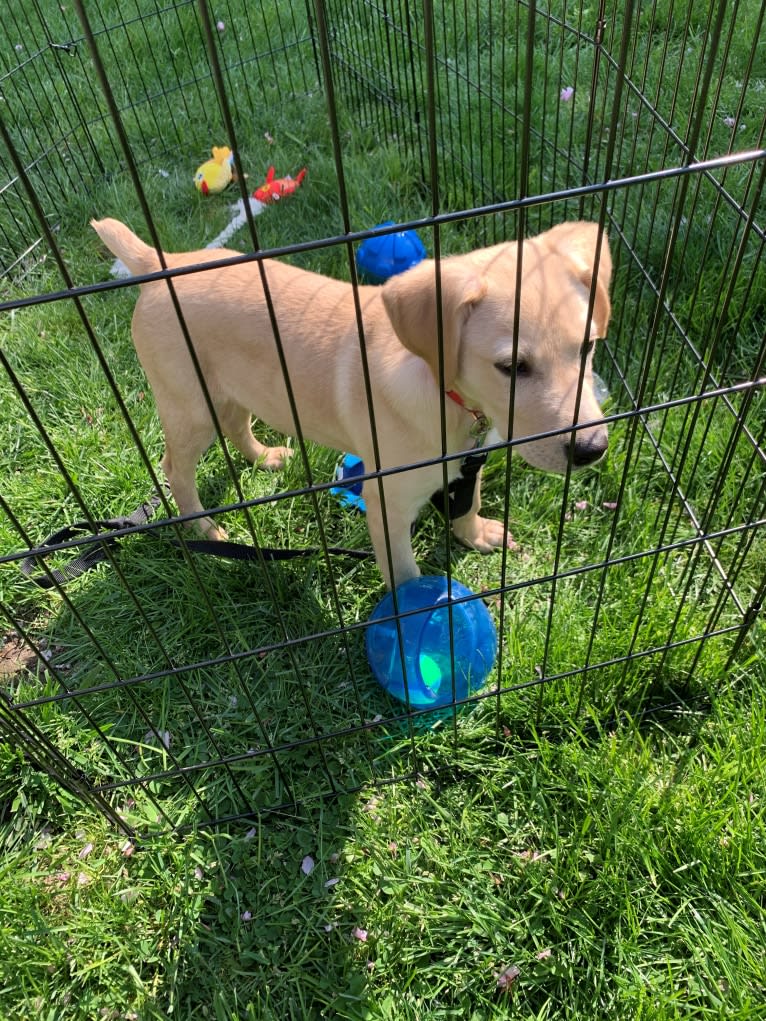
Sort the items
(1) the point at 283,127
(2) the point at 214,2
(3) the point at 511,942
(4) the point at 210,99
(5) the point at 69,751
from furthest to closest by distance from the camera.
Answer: (2) the point at 214,2, (4) the point at 210,99, (1) the point at 283,127, (5) the point at 69,751, (3) the point at 511,942

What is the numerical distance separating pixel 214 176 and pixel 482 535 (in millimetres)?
2906

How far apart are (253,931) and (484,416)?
1.45 m

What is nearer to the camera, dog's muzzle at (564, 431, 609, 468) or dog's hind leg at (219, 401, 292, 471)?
dog's muzzle at (564, 431, 609, 468)

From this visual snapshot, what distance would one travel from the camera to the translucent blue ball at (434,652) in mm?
2160

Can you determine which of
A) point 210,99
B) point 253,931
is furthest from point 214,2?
point 253,931

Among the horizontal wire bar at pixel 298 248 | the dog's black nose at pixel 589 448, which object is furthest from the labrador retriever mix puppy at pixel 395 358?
the horizontal wire bar at pixel 298 248

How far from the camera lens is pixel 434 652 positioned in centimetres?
220

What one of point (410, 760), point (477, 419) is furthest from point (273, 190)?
point (410, 760)

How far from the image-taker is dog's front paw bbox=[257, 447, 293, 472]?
3.00 m

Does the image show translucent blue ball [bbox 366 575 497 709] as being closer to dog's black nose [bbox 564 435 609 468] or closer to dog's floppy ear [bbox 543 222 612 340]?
dog's black nose [bbox 564 435 609 468]

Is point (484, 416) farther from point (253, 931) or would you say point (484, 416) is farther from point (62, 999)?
point (62, 999)

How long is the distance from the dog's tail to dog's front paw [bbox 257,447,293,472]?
2.86 feet

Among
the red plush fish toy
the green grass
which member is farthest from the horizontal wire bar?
the red plush fish toy

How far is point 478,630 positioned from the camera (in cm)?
219
